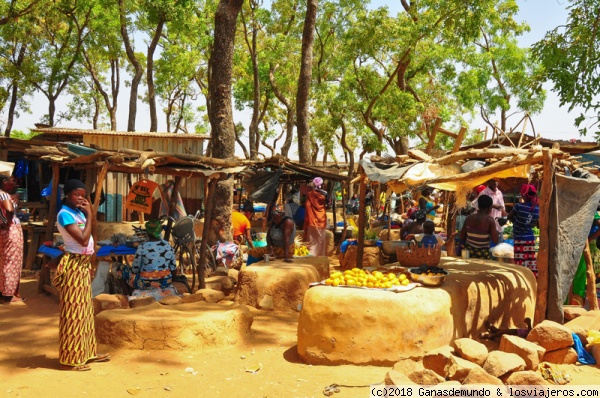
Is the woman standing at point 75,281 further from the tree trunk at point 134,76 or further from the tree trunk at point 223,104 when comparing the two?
the tree trunk at point 134,76

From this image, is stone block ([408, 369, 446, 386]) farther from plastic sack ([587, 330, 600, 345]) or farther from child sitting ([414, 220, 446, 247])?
child sitting ([414, 220, 446, 247])

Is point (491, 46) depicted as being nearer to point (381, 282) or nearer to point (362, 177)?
point (362, 177)

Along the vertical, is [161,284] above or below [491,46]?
below

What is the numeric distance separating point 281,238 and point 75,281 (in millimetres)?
4441

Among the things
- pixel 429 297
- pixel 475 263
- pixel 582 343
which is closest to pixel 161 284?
pixel 429 297

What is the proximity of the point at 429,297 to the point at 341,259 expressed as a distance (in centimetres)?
604

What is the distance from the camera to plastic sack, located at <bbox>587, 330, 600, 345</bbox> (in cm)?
601

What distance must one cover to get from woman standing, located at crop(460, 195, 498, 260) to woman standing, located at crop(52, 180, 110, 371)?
5.53 meters

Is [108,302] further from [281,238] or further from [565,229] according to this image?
[565,229]

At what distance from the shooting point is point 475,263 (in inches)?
305

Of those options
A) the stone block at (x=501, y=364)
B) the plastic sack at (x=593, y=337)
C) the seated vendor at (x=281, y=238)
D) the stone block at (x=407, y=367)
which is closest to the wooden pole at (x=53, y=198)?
the seated vendor at (x=281, y=238)


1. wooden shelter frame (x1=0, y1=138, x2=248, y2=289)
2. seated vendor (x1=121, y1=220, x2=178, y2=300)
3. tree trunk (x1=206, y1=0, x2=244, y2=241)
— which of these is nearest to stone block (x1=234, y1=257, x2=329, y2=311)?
wooden shelter frame (x1=0, y1=138, x2=248, y2=289)

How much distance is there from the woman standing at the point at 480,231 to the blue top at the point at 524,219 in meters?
0.38

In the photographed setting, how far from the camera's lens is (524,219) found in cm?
834
